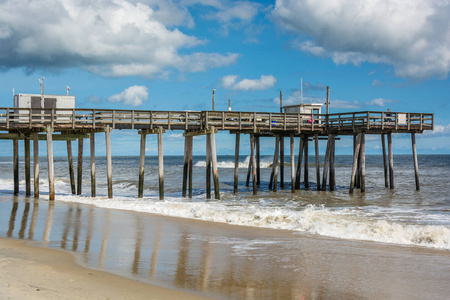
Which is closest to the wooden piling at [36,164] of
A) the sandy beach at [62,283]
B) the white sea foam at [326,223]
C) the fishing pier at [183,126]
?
the fishing pier at [183,126]

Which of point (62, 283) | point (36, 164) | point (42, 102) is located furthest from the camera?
point (42, 102)

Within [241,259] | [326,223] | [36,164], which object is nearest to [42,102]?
[36,164]

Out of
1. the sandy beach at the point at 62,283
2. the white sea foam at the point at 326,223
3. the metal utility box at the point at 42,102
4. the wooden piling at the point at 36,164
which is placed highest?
the metal utility box at the point at 42,102

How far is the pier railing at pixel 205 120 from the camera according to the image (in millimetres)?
22859

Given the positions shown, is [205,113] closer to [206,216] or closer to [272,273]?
[206,216]

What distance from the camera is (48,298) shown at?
6.57 meters

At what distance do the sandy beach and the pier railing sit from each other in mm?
14405

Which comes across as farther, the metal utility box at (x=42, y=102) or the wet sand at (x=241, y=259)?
the metal utility box at (x=42, y=102)

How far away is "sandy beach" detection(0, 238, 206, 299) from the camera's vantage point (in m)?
6.86

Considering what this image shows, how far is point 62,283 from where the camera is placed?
7508 mm

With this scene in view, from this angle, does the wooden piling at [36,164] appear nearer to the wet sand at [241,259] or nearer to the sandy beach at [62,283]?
the wet sand at [241,259]

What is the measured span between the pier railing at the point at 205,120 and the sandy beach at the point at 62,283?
14.4 m

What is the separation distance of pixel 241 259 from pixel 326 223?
586cm

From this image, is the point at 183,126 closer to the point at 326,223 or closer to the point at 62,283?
the point at 326,223
